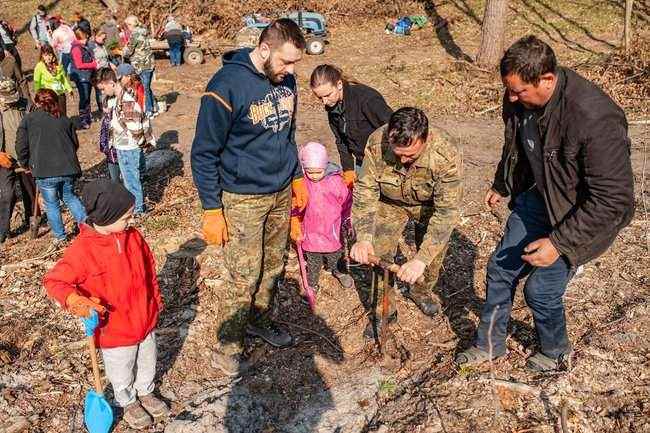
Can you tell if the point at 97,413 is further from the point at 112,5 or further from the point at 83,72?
the point at 112,5

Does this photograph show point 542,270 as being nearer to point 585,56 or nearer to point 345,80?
point 345,80

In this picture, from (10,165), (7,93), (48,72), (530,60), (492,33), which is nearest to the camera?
(530,60)

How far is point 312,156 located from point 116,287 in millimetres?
1897

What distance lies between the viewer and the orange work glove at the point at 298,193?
4250mm

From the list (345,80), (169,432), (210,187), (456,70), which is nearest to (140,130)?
(345,80)

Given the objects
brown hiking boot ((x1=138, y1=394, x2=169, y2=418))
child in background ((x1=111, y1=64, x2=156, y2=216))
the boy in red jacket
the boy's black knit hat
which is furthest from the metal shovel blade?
child in background ((x1=111, y1=64, x2=156, y2=216))

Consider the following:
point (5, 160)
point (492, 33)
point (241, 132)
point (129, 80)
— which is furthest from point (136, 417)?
point (492, 33)

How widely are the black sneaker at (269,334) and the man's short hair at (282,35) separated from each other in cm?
222

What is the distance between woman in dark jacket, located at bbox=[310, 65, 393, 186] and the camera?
4.58m

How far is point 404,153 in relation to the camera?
355 centimetres

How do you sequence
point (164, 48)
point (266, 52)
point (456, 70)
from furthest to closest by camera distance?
point (164, 48)
point (456, 70)
point (266, 52)

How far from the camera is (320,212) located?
483cm

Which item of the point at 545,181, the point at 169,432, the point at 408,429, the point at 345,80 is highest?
the point at 345,80

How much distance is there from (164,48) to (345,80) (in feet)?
38.2
